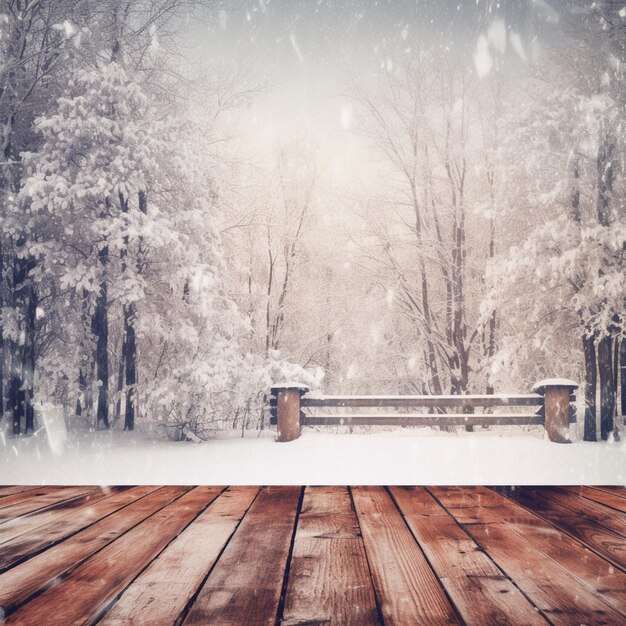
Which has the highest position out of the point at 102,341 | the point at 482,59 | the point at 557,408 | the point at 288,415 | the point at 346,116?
the point at 482,59

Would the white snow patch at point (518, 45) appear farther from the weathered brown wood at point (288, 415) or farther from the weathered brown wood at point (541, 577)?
the weathered brown wood at point (541, 577)

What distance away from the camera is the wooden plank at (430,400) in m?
10.1

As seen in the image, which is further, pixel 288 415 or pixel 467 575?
pixel 288 415

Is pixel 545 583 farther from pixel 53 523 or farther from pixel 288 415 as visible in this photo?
pixel 288 415

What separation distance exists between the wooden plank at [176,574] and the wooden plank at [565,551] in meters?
1.18

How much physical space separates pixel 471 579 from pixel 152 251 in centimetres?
1061

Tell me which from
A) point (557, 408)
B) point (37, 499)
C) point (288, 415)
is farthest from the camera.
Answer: point (288, 415)

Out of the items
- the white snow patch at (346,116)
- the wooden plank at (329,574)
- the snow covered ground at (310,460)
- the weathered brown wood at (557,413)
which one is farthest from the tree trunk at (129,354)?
the wooden plank at (329,574)

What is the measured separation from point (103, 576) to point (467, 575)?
130 cm

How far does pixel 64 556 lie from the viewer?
213 centimetres

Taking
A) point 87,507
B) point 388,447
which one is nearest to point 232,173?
point 388,447

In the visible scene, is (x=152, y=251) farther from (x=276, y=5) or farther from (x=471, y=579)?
(x=471, y=579)

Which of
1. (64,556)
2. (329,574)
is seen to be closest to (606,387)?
(329,574)

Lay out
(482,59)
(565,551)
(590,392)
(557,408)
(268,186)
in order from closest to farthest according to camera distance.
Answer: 1. (565,551)
2. (557,408)
3. (590,392)
4. (482,59)
5. (268,186)
